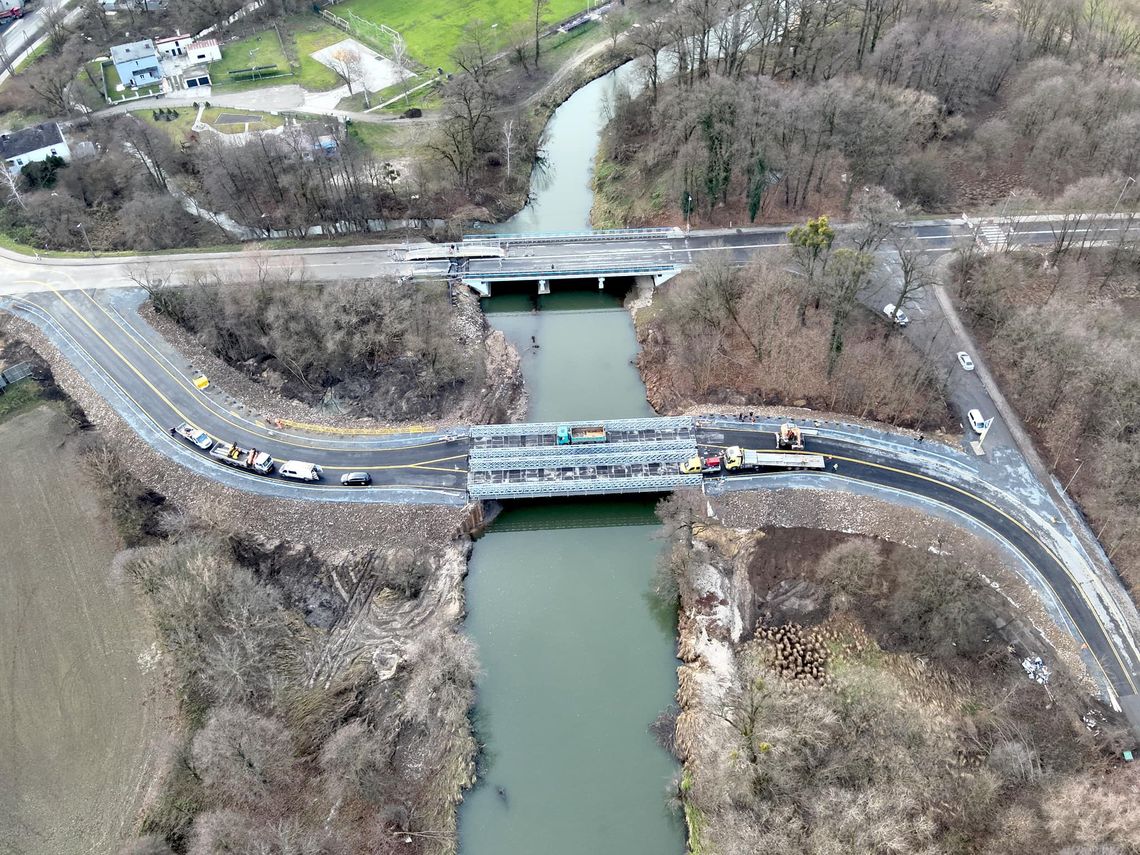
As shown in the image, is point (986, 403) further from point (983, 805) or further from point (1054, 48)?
point (1054, 48)

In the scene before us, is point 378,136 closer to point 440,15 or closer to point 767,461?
point 440,15

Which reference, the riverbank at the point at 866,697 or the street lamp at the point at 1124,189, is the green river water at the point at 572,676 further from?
the street lamp at the point at 1124,189

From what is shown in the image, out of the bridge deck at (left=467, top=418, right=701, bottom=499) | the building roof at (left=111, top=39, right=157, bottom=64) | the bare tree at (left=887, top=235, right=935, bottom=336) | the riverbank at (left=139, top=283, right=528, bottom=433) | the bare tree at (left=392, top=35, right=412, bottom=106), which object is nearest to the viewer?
the bridge deck at (left=467, top=418, right=701, bottom=499)

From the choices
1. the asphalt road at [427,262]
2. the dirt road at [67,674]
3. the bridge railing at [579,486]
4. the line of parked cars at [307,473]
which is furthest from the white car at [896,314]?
the dirt road at [67,674]

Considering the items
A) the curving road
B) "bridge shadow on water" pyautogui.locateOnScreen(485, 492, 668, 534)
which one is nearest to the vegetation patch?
A: the curving road

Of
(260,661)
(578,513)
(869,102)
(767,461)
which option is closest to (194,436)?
(260,661)

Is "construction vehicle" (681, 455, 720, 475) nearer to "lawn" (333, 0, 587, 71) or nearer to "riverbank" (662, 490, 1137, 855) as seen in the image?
"riverbank" (662, 490, 1137, 855)

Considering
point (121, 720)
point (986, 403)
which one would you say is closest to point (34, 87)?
point (121, 720)
